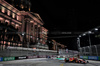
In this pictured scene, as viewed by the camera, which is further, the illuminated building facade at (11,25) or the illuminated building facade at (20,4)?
the illuminated building facade at (20,4)

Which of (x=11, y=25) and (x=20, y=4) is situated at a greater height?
(x=20, y=4)

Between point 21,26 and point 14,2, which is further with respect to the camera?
point 14,2

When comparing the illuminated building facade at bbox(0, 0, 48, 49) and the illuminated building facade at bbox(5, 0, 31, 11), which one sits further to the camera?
the illuminated building facade at bbox(5, 0, 31, 11)

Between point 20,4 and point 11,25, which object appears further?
point 20,4

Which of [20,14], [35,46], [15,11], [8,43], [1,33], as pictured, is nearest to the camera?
[1,33]

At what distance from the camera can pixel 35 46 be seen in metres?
80.5

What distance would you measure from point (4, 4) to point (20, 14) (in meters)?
18.3

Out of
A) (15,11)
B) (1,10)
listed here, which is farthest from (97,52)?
(15,11)

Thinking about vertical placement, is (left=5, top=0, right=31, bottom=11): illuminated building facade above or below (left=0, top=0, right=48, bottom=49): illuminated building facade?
above

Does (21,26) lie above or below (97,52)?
above

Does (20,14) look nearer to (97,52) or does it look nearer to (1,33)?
(1,33)

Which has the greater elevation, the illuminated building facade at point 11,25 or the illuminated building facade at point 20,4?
the illuminated building facade at point 20,4

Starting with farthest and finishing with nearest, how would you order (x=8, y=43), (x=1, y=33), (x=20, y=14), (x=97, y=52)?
(x=20, y=14), (x=8, y=43), (x=1, y=33), (x=97, y=52)

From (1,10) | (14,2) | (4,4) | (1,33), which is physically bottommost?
(1,33)
